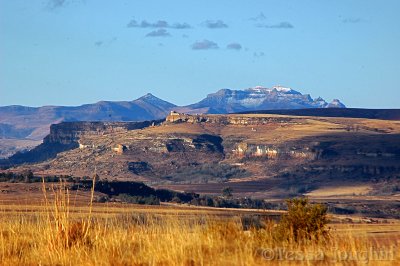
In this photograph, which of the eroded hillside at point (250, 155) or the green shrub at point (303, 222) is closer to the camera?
the green shrub at point (303, 222)

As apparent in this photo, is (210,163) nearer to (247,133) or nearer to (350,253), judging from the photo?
(247,133)

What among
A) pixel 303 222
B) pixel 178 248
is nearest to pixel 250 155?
pixel 303 222

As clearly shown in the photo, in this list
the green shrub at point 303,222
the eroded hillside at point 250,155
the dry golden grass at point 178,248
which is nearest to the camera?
the dry golden grass at point 178,248

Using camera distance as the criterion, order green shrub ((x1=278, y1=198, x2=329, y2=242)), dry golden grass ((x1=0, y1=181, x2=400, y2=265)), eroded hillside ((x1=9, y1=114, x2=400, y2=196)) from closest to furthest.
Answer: dry golden grass ((x1=0, y1=181, x2=400, y2=265)) → green shrub ((x1=278, y1=198, x2=329, y2=242)) → eroded hillside ((x1=9, y1=114, x2=400, y2=196))

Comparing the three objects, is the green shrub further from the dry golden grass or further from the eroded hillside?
the eroded hillside

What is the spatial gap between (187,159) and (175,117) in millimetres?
34601

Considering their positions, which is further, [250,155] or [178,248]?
[250,155]

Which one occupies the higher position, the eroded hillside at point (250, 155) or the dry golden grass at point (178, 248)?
the dry golden grass at point (178, 248)

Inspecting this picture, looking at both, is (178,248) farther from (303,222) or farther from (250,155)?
(250,155)

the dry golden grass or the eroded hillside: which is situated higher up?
the dry golden grass

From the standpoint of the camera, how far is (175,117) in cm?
19275

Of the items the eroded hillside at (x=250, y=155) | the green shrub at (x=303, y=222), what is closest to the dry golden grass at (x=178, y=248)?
the green shrub at (x=303, y=222)

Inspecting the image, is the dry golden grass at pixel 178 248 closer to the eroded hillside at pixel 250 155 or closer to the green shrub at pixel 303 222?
the green shrub at pixel 303 222

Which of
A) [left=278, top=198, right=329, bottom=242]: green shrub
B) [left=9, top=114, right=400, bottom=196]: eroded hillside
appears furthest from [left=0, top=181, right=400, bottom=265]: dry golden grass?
[left=9, top=114, right=400, bottom=196]: eroded hillside
